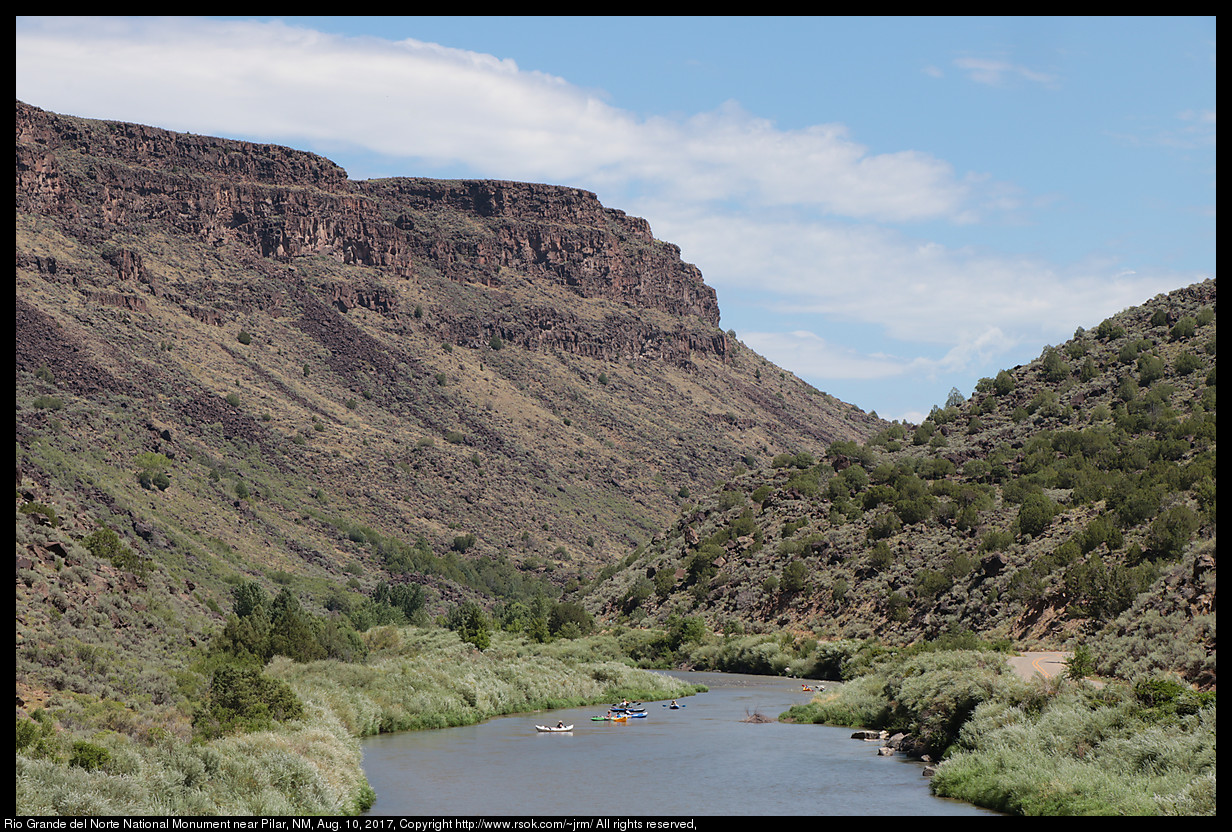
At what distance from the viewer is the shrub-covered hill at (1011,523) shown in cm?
4691

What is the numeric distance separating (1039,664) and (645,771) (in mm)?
16933

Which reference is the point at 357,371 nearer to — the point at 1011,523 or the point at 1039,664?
the point at 1011,523

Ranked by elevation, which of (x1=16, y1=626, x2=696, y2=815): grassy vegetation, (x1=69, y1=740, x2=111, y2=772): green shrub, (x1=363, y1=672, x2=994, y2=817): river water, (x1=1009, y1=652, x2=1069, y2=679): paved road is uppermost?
(x1=1009, y1=652, x2=1069, y2=679): paved road

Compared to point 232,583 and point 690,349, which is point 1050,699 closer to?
point 232,583

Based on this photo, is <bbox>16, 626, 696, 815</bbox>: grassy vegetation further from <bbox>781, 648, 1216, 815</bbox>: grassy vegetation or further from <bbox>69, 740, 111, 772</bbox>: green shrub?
<bbox>781, 648, 1216, 815</bbox>: grassy vegetation

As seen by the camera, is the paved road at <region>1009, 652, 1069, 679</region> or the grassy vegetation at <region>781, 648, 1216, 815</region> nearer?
the grassy vegetation at <region>781, 648, 1216, 815</region>

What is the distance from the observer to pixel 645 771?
30.4 metres

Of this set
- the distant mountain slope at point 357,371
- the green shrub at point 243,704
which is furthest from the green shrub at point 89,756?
the distant mountain slope at point 357,371

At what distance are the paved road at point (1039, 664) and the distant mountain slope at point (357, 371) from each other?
36.4 meters

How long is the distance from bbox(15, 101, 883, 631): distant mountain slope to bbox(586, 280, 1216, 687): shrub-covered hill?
893 inches

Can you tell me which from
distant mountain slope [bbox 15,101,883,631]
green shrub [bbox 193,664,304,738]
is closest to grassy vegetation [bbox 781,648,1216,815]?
green shrub [bbox 193,664,304,738]

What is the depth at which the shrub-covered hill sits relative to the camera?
46.9m

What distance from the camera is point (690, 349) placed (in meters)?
166

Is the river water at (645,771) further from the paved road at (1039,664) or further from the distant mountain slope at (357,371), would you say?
the distant mountain slope at (357,371)
